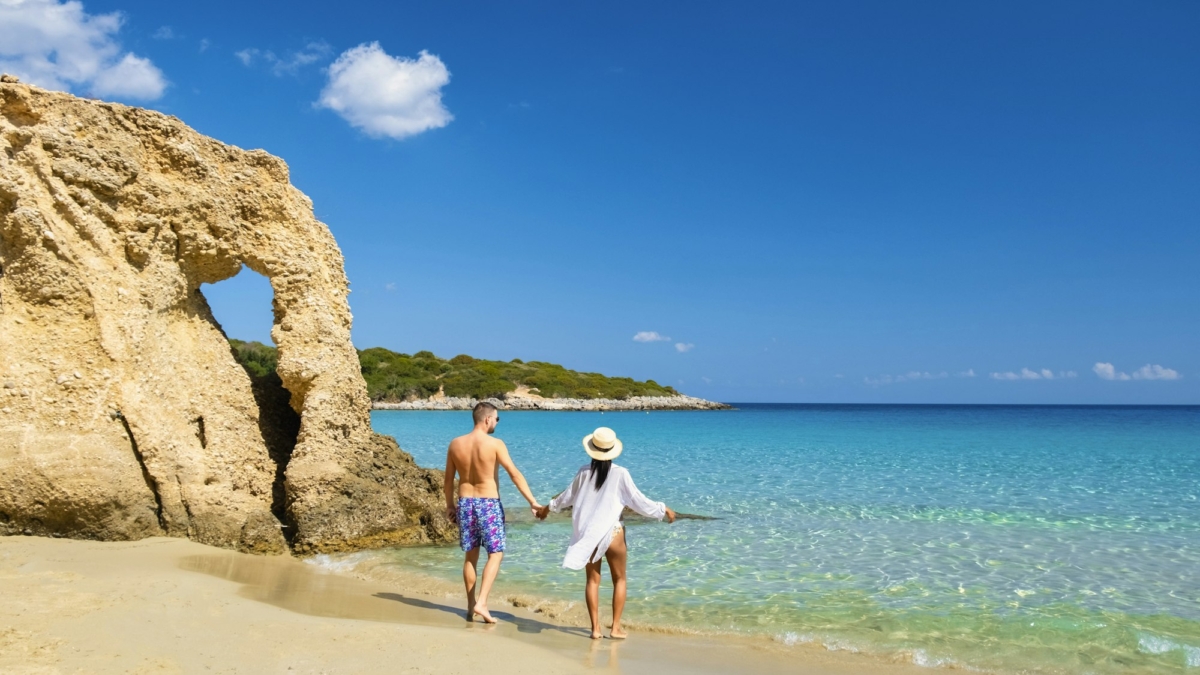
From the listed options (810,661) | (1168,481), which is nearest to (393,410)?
(1168,481)

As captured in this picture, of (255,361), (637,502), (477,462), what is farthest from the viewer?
(255,361)

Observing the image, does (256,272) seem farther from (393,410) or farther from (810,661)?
(393,410)

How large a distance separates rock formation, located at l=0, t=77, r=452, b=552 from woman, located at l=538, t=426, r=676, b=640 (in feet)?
13.3

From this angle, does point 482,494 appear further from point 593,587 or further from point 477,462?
point 593,587

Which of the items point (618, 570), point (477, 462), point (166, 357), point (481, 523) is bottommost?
point (618, 570)

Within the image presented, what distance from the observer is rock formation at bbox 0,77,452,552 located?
269 inches

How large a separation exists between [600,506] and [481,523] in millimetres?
997

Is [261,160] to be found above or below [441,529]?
above

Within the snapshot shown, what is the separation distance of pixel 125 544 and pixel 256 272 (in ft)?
10.7

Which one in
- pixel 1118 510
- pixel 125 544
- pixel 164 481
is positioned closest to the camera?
pixel 125 544

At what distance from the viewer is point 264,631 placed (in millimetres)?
4898

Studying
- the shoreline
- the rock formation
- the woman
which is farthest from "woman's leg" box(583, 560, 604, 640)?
the shoreline

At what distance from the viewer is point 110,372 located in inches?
280

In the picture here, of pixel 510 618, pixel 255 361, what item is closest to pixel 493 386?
pixel 255 361
